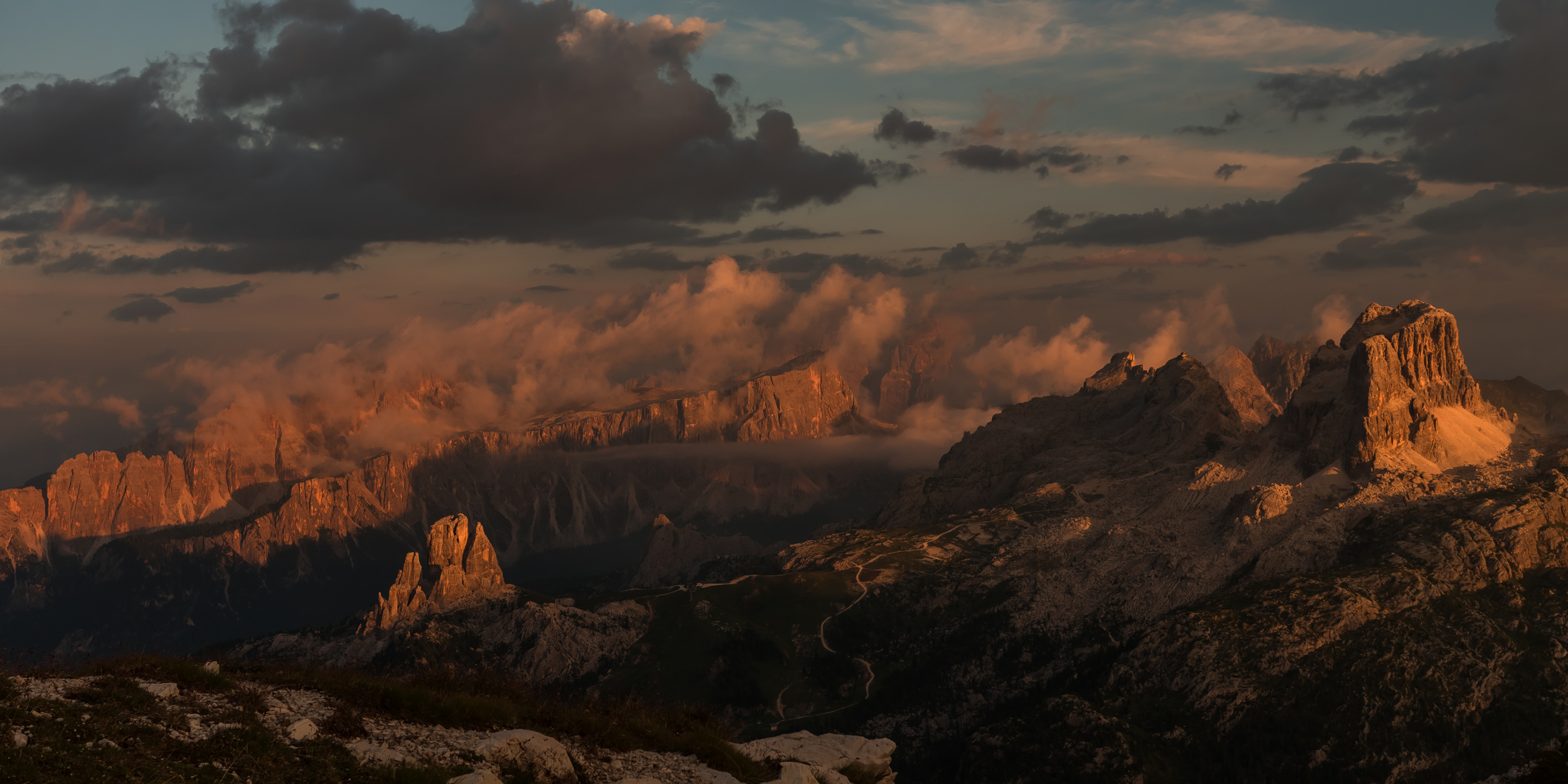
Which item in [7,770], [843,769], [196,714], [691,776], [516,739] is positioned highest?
[7,770]

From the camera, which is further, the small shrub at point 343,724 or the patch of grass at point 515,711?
the patch of grass at point 515,711

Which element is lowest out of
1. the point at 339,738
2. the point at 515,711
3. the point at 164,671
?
the point at 515,711

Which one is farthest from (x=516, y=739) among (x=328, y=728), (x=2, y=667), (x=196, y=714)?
(x=2, y=667)

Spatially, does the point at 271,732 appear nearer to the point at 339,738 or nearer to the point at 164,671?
the point at 339,738

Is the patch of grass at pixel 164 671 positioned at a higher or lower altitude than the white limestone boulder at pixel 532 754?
higher

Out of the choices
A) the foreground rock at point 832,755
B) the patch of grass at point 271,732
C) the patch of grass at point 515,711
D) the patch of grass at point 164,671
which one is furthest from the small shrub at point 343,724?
the foreground rock at point 832,755

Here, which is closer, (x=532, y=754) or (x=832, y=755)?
(x=532, y=754)

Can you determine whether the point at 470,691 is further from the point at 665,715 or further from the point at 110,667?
the point at 110,667

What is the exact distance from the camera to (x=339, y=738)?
50219 millimetres

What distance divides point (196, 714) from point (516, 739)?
576 inches

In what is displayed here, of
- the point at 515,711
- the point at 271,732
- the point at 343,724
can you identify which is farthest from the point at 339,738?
the point at 515,711

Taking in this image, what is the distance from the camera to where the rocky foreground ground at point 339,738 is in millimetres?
42500

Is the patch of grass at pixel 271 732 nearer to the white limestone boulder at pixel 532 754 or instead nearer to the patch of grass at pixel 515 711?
the patch of grass at pixel 515 711

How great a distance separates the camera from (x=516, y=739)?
5272 cm
